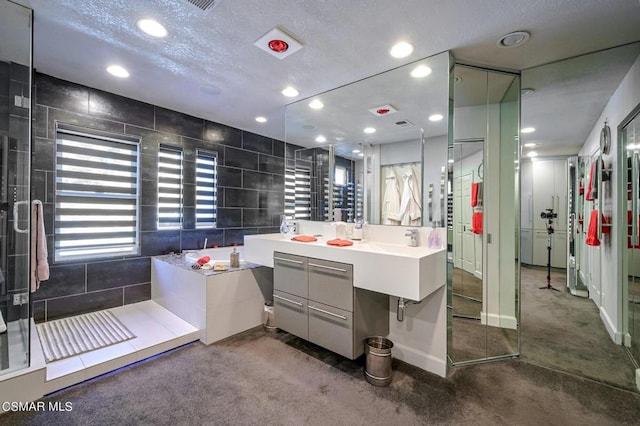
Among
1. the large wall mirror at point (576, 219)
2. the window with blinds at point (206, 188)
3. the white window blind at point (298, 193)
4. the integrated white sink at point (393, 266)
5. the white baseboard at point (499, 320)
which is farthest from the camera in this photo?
the window with blinds at point (206, 188)

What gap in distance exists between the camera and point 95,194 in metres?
2.98

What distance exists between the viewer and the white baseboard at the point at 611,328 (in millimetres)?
2227

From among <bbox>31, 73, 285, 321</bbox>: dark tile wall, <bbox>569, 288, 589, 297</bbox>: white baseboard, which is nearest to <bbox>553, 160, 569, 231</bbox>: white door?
<bbox>569, 288, 589, 297</bbox>: white baseboard

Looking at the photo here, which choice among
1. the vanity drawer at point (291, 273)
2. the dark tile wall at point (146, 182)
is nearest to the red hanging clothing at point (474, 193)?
the vanity drawer at point (291, 273)

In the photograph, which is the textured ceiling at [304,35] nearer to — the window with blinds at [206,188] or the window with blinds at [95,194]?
the window with blinds at [95,194]

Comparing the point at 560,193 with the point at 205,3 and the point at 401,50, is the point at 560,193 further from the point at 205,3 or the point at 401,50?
the point at 205,3

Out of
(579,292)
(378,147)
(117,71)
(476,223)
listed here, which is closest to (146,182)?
(117,71)

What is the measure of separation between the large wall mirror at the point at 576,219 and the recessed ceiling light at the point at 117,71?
3.48 metres

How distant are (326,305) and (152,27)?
2339 mm

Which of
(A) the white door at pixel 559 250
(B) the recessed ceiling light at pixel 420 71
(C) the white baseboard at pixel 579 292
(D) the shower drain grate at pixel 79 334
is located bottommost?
(D) the shower drain grate at pixel 79 334

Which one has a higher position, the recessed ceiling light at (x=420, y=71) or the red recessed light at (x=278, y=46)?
the red recessed light at (x=278, y=46)

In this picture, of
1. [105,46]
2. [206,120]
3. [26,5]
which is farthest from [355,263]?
[206,120]

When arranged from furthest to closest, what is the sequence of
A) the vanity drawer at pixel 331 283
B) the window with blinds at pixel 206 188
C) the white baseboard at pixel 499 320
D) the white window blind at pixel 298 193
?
the window with blinds at pixel 206 188
the white window blind at pixel 298 193
the white baseboard at pixel 499 320
the vanity drawer at pixel 331 283

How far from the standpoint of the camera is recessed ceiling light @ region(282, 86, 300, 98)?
276cm
